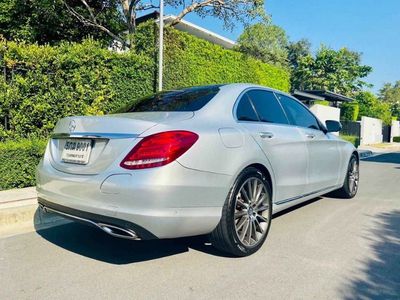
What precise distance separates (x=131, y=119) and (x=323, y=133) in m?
3.13

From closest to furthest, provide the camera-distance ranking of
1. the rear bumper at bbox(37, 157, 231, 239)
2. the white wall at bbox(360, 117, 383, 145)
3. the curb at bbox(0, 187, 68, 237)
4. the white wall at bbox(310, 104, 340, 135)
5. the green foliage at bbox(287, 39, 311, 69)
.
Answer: the rear bumper at bbox(37, 157, 231, 239) → the curb at bbox(0, 187, 68, 237) → the white wall at bbox(310, 104, 340, 135) → the white wall at bbox(360, 117, 383, 145) → the green foliage at bbox(287, 39, 311, 69)

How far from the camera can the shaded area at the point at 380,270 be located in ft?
9.84

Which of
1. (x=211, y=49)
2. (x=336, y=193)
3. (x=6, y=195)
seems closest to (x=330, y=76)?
(x=211, y=49)

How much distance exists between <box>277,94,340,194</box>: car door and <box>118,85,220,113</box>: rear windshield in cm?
116

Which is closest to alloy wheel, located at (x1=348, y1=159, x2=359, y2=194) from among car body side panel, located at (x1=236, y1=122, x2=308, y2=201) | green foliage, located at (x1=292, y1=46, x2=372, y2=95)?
car body side panel, located at (x1=236, y1=122, x2=308, y2=201)

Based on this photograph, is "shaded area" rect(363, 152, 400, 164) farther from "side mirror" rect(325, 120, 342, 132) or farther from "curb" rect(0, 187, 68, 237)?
"curb" rect(0, 187, 68, 237)

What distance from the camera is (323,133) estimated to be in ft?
18.0

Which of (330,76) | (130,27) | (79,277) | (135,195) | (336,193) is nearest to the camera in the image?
(135,195)

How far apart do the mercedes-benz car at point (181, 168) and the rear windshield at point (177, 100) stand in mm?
15

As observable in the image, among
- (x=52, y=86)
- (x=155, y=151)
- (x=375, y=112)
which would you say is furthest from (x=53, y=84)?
(x=375, y=112)

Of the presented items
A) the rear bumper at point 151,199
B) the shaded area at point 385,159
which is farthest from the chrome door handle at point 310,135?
the shaded area at point 385,159

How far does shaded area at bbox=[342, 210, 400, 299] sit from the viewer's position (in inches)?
118

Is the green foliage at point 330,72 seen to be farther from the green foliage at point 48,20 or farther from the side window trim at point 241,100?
the side window trim at point 241,100

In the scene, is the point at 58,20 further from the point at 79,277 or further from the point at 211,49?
the point at 79,277
